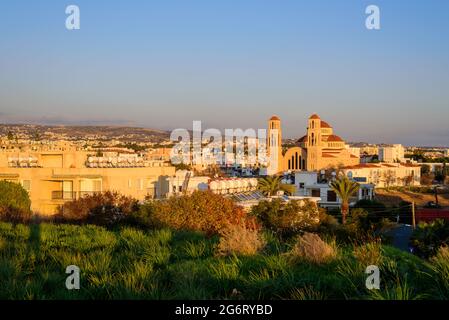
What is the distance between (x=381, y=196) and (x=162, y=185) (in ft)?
143

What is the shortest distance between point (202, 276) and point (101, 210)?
50.9 feet


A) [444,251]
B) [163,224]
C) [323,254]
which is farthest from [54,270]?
[163,224]

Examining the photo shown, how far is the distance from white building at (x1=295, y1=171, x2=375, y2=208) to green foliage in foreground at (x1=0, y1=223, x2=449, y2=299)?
142 feet

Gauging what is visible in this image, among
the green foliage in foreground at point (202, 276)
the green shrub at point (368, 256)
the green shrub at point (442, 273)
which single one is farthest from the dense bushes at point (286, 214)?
the green shrub at point (442, 273)

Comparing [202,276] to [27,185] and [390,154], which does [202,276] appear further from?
[390,154]

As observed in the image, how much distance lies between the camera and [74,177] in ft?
97.8

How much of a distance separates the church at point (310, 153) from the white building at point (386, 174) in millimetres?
6423

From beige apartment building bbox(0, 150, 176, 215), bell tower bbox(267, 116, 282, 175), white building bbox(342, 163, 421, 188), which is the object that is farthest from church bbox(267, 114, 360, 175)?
beige apartment building bbox(0, 150, 176, 215)

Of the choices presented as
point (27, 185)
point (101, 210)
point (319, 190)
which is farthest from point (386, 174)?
point (101, 210)

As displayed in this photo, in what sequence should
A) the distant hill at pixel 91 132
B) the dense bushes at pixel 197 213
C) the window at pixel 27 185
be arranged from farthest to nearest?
the distant hill at pixel 91 132 → the window at pixel 27 185 → the dense bushes at pixel 197 213

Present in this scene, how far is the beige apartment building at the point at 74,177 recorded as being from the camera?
29844mm

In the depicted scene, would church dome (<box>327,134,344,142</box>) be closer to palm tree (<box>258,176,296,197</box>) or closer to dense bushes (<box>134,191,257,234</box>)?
palm tree (<box>258,176,296,197</box>)

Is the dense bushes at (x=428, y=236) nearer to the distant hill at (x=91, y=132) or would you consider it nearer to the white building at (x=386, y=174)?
the white building at (x=386, y=174)

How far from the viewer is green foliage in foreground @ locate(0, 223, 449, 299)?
230 inches
